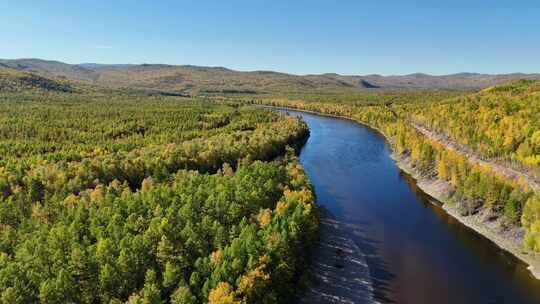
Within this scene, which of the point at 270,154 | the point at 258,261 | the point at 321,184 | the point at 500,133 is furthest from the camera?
the point at 270,154

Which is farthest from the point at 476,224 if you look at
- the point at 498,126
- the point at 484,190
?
the point at 498,126

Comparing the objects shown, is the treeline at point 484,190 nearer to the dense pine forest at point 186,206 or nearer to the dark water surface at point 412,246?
the dense pine forest at point 186,206

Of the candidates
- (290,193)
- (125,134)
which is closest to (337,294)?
(290,193)

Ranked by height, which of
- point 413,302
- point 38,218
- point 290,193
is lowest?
point 413,302

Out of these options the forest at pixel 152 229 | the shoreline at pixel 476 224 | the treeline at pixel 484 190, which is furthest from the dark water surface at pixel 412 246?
the forest at pixel 152 229

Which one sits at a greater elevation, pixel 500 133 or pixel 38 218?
pixel 500 133

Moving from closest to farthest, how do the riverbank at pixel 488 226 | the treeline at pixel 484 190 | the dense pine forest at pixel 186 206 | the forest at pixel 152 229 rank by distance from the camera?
the forest at pixel 152 229 → the dense pine forest at pixel 186 206 → the riverbank at pixel 488 226 → the treeline at pixel 484 190

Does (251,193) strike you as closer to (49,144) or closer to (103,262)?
(103,262)

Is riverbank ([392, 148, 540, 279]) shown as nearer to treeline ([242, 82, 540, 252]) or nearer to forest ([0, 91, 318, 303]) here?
treeline ([242, 82, 540, 252])

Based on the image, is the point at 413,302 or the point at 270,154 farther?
the point at 270,154
